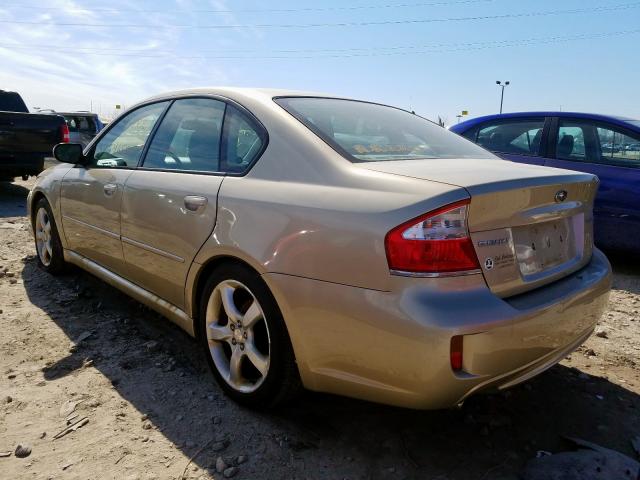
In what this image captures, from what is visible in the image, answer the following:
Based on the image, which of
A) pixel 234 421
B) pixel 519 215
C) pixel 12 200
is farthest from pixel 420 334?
pixel 12 200

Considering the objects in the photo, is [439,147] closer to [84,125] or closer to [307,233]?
[307,233]

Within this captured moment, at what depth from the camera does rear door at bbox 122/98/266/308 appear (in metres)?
2.53

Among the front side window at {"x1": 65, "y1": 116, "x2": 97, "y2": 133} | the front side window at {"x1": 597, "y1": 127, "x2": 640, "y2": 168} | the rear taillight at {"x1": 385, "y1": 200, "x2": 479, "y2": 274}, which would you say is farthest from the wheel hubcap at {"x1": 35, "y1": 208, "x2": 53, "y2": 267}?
the front side window at {"x1": 65, "y1": 116, "x2": 97, "y2": 133}

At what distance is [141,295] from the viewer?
308cm

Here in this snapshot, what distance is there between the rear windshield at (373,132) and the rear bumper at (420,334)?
647 mm

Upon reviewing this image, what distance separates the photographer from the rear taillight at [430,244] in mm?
1795

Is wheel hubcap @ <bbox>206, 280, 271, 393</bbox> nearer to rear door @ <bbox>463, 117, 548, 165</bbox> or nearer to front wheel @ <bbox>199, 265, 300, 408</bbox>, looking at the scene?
front wheel @ <bbox>199, 265, 300, 408</bbox>

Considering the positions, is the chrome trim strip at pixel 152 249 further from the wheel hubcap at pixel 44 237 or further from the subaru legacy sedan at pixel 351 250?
the wheel hubcap at pixel 44 237

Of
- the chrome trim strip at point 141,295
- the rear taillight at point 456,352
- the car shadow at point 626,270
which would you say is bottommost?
the car shadow at point 626,270

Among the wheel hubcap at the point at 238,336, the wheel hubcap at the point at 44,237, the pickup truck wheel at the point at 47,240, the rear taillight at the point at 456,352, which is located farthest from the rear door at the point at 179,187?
the wheel hubcap at the point at 44,237

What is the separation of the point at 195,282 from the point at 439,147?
144 cm

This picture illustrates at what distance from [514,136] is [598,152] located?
2.89 feet

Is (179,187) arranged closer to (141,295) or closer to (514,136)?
(141,295)

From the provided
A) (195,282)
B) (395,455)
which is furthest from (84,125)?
(395,455)
